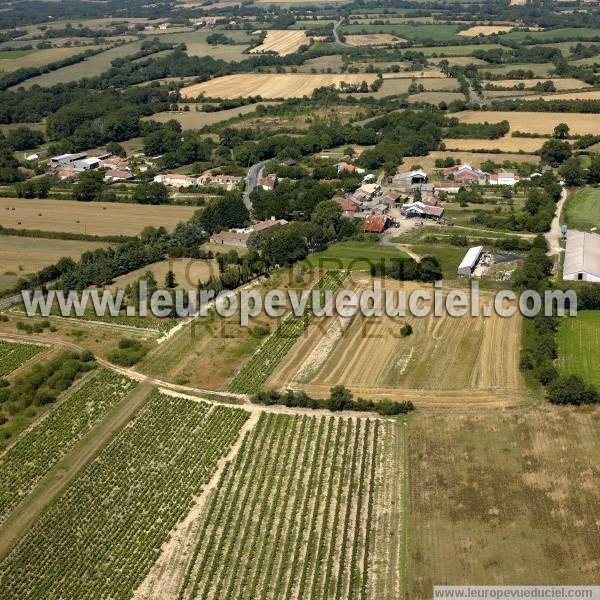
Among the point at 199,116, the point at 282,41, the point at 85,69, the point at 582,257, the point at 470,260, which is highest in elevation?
the point at 85,69

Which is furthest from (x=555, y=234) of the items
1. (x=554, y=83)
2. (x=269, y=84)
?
(x=269, y=84)

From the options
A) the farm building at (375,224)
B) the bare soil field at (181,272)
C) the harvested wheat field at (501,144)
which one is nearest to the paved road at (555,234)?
the farm building at (375,224)

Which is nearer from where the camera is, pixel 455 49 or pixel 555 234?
pixel 555 234

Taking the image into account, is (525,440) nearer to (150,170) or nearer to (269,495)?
(269,495)

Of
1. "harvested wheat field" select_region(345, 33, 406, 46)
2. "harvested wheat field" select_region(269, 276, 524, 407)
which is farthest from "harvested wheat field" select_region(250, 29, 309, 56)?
"harvested wheat field" select_region(269, 276, 524, 407)

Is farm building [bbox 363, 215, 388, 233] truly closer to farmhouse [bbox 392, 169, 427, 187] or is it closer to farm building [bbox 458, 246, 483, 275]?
farm building [bbox 458, 246, 483, 275]

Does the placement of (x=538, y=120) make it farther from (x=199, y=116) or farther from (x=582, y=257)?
(x=582, y=257)

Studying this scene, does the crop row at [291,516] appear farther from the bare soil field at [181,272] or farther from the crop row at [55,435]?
the bare soil field at [181,272]

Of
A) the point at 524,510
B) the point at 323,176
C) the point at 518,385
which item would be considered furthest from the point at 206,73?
the point at 524,510
